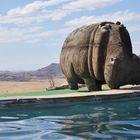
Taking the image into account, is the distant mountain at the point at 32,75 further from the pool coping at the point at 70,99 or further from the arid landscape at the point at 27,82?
the pool coping at the point at 70,99

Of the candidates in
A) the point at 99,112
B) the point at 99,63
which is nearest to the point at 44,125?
the point at 99,112

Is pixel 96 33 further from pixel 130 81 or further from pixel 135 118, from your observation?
pixel 135 118

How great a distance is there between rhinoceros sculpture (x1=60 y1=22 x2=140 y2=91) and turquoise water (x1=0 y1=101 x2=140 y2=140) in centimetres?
260

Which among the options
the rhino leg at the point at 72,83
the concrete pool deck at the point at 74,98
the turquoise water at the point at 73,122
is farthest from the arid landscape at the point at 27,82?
the turquoise water at the point at 73,122

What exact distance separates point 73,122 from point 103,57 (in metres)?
6.24

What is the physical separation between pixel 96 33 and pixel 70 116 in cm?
571

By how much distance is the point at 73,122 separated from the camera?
880 centimetres

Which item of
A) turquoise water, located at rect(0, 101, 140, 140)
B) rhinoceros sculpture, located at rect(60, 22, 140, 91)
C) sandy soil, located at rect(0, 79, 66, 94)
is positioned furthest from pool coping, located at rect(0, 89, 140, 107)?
sandy soil, located at rect(0, 79, 66, 94)

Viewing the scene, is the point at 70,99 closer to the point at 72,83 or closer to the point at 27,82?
the point at 72,83

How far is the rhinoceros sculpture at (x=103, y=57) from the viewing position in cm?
1440

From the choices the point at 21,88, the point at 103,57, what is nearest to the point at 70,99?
the point at 103,57

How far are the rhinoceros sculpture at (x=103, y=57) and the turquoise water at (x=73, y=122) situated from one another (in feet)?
8.55

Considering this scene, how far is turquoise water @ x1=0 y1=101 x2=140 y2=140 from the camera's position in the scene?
284 inches

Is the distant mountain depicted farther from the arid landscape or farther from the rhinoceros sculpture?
the rhinoceros sculpture
